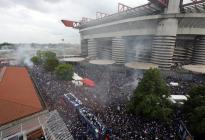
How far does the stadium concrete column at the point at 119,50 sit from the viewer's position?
4897 cm

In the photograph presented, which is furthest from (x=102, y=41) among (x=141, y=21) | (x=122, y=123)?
(x=122, y=123)

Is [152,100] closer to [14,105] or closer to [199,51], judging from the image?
[14,105]

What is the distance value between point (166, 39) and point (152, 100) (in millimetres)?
24626

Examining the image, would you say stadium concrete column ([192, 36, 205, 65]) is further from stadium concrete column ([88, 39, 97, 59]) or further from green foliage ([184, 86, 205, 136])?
stadium concrete column ([88, 39, 97, 59])

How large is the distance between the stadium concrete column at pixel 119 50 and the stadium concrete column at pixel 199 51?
18729mm

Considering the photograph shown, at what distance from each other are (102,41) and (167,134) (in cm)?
5165

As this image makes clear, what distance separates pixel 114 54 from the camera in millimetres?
50469

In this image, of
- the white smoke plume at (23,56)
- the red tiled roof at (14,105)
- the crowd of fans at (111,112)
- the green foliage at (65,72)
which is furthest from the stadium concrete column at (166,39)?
the white smoke plume at (23,56)

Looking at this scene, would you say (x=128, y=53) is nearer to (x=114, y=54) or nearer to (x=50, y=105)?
(x=114, y=54)

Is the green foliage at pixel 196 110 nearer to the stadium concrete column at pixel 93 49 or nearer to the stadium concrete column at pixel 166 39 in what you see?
the stadium concrete column at pixel 166 39

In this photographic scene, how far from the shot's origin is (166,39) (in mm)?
37750

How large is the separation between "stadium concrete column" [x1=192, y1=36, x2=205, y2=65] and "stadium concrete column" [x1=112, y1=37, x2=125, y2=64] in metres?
18.7

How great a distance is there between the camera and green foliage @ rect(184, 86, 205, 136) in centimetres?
1430

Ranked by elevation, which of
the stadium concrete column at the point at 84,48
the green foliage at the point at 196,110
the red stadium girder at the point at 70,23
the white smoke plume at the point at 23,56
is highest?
the red stadium girder at the point at 70,23
